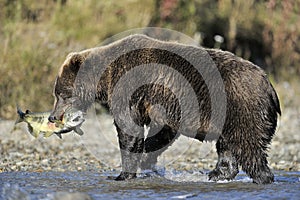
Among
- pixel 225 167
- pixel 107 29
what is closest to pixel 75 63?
pixel 225 167

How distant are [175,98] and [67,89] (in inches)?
55.2

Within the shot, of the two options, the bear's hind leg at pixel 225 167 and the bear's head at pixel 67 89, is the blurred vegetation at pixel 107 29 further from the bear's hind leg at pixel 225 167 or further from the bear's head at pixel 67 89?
the bear's hind leg at pixel 225 167

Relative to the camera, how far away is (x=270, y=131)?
6559 mm

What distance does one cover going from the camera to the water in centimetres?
642

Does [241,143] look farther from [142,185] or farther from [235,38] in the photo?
[235,38]

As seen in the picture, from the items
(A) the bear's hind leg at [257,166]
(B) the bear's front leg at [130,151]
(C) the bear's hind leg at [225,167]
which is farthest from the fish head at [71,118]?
(A) the bear's hind leg at [257,166]

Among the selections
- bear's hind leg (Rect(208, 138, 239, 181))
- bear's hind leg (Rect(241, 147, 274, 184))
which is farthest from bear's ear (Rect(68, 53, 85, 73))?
bear's hind leg (Rect(241, 147, 274, 184))

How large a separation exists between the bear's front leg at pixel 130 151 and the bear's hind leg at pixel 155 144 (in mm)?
246

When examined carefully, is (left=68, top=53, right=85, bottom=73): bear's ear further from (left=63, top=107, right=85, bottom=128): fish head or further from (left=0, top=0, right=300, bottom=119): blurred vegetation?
(left=0, top=0, right=300, bottom=119): blurred vegetation

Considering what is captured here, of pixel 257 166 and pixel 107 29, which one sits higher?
pixel 107 29

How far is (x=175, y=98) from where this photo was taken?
274 inches

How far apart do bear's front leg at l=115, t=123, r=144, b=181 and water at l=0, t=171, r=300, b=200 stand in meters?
0.12

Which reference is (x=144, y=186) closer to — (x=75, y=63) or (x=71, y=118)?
(x=71, y=118)

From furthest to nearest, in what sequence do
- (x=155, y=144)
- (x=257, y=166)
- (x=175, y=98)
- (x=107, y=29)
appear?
(x=107, y=29) → (x=155, y=144) → (x=175, y=98) → (x=257, y=166)
